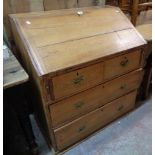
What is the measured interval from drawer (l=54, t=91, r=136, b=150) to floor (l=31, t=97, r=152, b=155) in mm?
77

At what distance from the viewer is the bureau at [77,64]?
1000 mm

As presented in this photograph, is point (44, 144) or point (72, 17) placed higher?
point (72, 17)

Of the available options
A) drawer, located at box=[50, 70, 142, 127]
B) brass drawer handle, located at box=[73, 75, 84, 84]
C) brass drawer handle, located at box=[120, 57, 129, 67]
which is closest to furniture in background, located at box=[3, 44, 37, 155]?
drawer, located at box=[50, 70, 142, 127]

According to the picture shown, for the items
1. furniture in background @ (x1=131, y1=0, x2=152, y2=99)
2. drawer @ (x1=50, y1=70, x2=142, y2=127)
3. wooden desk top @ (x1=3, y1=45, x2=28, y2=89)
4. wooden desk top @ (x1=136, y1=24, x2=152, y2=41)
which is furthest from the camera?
furniture in background @ (x1=131, y1=0, x2=152, y2=99)

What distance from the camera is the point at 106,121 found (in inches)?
61.8

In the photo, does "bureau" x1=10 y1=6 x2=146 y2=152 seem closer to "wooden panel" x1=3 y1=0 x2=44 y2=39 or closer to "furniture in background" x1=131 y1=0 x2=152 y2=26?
"wooden panel" x1=3 y1=0 x2=44 y2=39

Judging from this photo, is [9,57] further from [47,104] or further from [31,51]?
[47,104]

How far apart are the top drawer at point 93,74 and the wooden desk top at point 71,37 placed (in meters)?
0.06

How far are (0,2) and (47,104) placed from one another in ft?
2.27

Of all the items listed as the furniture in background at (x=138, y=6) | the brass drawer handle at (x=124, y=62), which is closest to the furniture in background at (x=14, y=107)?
the brass drawer handle at (x=124, y=62)

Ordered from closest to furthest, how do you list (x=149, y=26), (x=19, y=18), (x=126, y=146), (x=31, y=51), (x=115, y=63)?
(x=31, y=51), (x=19, y=18), (x=115, y=63), (x=126, y=146), (x=149, y=26)

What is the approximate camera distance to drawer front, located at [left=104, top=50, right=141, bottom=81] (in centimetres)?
122

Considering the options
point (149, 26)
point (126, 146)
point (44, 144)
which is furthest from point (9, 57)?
point (149, 26)

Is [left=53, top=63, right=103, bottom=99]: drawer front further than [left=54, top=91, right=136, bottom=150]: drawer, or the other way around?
[left=54, top=91, right=136, bottom=150]: drawer
